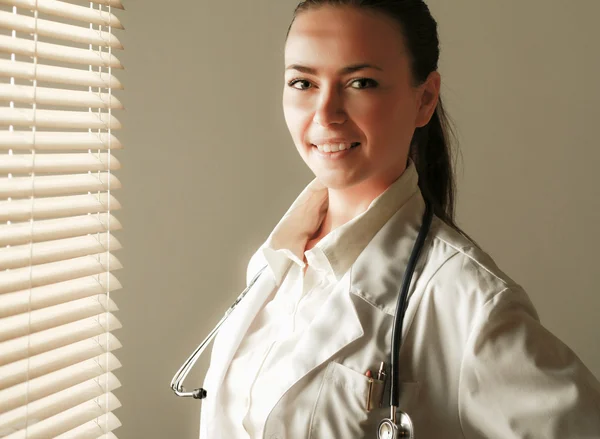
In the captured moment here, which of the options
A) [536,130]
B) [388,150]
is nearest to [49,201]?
[388,150]

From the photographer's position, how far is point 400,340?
1.15 meters

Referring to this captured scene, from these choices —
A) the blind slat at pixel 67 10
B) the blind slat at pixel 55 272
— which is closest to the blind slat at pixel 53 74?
the blind slat at pixel 67 10

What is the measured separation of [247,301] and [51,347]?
411mm

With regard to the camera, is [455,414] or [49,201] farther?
[49,201]

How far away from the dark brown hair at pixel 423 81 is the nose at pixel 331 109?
0.52ft

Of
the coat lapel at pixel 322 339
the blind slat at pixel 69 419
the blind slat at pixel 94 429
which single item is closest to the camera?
the coat lapel at pixel 322 339

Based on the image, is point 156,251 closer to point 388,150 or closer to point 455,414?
point 388,150

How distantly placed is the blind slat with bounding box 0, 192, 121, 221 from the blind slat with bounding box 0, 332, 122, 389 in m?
0.29

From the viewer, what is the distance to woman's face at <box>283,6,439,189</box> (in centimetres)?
123

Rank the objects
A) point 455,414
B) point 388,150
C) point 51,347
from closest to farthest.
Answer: point 455,414, point 388,150, point 51,347

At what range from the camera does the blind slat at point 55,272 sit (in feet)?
4.36

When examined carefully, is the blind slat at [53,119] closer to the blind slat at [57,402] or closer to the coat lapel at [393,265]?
the blind slat at [57,402]

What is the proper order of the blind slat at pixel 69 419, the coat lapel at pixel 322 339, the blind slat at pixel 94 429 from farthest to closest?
the blind slat at pixel 94 429
the blind slat at pixel 69 419
the coat lapel at pixel 322 339

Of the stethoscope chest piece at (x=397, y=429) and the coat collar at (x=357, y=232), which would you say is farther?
the coat collar at (x=357, y=232)
